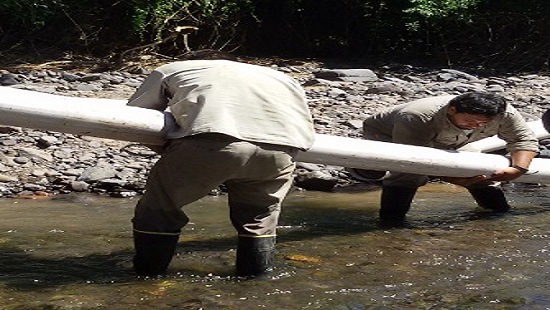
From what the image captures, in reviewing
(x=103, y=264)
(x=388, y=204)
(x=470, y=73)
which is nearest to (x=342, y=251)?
(x=388, y=204)

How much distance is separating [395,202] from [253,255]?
2026 millimetres

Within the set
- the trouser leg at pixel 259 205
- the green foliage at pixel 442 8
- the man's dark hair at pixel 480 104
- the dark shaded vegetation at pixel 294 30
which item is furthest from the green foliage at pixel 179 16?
the trouser leg at pixel 259 205

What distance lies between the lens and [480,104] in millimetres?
5727

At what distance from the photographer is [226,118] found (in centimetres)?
437

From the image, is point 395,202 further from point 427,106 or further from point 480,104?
point 480,104

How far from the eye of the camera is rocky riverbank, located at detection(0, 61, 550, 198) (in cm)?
791

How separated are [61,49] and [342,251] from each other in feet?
34.2

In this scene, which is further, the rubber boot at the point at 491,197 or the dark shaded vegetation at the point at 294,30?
the dark shaded vegetation at the point at 294,30

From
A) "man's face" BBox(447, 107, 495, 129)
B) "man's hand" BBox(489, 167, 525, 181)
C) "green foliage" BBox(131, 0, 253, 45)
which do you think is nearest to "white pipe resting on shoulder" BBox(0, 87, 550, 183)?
"man's face" BBox(447, 107, 495, 129)

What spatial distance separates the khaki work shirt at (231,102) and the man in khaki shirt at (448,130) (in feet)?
4.87

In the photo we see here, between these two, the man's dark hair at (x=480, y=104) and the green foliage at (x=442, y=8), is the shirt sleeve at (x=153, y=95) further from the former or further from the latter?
the green foliage at (x=442, y=8)

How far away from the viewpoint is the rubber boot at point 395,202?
21.4 ft

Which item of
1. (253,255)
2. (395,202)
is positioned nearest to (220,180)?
(253,255)

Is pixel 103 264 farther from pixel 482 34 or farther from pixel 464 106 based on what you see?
pixel 482 34
